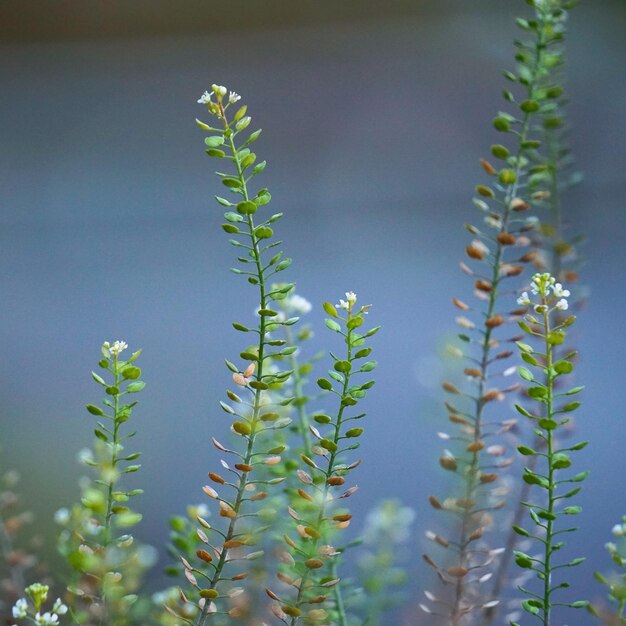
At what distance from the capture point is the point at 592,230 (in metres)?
1.84

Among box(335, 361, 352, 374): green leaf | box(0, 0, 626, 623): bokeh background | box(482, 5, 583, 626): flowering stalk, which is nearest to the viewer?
box(335, 361, 352, 374): green leaf

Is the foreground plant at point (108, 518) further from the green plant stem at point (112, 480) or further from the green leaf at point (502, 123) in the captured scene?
the green leaf at point (502, 123)

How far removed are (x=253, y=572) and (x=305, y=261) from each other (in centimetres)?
135

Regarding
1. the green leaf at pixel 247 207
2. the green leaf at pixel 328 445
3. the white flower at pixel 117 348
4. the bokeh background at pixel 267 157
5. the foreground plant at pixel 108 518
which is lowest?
the foreground plant at pixel 108 518

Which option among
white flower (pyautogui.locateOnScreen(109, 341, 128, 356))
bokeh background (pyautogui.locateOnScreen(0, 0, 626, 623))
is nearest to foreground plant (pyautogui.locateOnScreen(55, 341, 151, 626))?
white flower (pyautogui.locateOnScreen(109, 341, 128, 356))

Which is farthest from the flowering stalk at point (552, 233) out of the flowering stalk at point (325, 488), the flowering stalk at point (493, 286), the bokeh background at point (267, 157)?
the bokeh background at point (267, 157)

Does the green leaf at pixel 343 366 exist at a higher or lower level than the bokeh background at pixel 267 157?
lower

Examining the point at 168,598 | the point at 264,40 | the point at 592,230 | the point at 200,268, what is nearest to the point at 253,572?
the point at 168,598

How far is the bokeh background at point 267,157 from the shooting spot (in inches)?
68.0

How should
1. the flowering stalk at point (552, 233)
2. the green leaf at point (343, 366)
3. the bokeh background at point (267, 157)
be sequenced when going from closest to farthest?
the green leaf at point (343, 366), the flowering stalk at point (552, 233), the bokeh background at point (267, 157)

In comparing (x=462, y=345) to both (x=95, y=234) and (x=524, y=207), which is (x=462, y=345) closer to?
(x=524, y=207)

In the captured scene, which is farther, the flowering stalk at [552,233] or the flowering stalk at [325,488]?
the flowering stalk at [552,233]

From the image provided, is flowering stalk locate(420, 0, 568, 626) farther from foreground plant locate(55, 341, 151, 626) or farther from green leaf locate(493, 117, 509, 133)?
foreground plant locate(55, 341, 151, 626)

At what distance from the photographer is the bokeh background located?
5.67 feet
